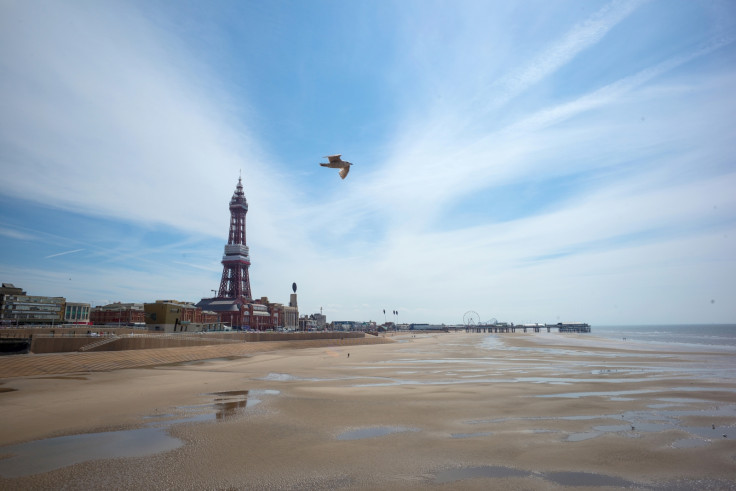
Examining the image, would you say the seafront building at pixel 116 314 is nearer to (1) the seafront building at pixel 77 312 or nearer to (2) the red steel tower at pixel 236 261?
(1) the seafront building at pixel 77 312

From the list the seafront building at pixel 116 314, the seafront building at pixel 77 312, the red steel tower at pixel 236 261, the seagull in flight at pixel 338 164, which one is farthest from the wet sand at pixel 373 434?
the red steel tower at pixel 236 261

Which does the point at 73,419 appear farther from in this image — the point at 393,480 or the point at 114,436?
the point at 393,480

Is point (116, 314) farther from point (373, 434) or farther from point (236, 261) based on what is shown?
point (373, 434)

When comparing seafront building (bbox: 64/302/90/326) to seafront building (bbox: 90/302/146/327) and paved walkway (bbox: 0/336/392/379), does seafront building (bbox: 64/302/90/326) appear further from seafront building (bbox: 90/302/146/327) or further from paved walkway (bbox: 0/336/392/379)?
paved walkway (bbox: 0/336/392/379)

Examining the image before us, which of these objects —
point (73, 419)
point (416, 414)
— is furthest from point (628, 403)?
point (73, 419)

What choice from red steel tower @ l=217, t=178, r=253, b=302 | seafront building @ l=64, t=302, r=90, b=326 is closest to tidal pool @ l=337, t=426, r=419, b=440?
seafront building @ l=64, t=302, r=90, b=326

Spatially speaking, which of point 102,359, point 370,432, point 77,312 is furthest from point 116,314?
point 370,432
